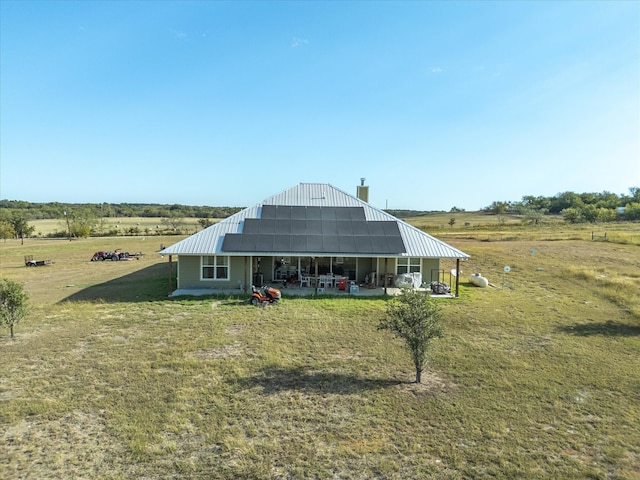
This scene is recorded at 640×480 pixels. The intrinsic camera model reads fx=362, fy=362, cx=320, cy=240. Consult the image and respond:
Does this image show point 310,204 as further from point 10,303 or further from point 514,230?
point 514,230

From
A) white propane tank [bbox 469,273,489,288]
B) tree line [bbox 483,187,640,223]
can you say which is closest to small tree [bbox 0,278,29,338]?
white propane tank [bbox 469,273,489,288]

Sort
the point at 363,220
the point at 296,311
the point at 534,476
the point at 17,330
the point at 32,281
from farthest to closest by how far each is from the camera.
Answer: the point at 32,281 < the point at 363,220 < the point at 296,311 < the point at 17,330 < the point at 534,476

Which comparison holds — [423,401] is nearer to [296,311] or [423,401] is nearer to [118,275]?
[296,311]

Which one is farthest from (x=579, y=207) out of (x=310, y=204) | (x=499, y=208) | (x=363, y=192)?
(x=310, y=204)

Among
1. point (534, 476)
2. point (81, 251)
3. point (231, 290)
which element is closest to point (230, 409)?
point (534, 476)

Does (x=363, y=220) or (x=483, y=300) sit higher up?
(x=363, y=220)

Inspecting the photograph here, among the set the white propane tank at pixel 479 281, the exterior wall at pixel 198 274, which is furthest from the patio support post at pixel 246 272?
the white propane tank at pixel 479 281

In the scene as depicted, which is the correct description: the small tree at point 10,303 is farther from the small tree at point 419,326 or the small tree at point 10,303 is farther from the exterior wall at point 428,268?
the exterior wall at point 428,268

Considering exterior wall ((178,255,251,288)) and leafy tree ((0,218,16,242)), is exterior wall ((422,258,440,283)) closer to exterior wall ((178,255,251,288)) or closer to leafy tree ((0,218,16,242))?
exterior wall ((178,255,251,288))
